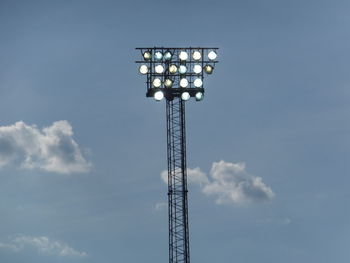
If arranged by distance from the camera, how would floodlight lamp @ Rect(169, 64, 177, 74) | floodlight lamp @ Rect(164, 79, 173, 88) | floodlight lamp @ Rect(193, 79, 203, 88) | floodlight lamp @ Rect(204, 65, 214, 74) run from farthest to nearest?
1. floodlight lamp @ Rect(204, 65, 214, 74)
2. floodlight lamp @ Rect(193, 79, 203, 88)
3. floodlight lamp @ Rect(164, 79, 173, 88)
4. floodlight lamp @ Rect(169, 64, 177, 74)

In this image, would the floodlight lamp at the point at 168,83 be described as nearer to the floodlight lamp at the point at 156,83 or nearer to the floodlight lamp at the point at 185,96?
the floodlight lamp at the point at 156,83

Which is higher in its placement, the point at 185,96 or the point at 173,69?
the point at 173,69

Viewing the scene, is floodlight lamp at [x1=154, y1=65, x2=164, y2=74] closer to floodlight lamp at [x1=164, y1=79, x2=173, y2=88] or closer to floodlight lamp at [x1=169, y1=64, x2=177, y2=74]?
floodlight lamp at [x1=169, y1=64, x2=177, y2=74]

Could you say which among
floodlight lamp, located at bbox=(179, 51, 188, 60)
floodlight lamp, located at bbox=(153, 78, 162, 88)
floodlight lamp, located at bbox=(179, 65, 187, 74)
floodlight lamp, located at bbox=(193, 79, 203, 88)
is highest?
floodlight lamp, located at bbox=(179, 51, 188, 60)

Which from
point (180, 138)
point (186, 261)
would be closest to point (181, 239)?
point (186, 261)

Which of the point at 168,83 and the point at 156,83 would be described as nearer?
the point at 156,83

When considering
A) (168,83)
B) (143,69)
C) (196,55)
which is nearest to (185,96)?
(168,83)

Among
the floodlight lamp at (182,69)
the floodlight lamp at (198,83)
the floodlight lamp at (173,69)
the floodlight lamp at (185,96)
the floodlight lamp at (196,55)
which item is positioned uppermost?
the floodlight lamp at (196,55)

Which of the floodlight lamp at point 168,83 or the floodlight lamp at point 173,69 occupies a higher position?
the floodlight lamp at point 173,69

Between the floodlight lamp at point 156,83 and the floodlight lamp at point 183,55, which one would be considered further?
the floodlight lamp at point 183,55

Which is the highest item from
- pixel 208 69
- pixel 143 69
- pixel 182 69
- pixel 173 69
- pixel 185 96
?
pixel 208 69

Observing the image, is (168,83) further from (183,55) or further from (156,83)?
(183,55)

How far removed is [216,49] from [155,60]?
4.55m

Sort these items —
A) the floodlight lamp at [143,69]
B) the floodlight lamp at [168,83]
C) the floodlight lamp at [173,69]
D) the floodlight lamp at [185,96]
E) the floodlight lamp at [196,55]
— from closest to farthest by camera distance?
the floodlight lamp at [173,69], the floodlight lamp at [168,83], the floodlight lamp at [143,69], the floodlight lamp at [185,96], the floodlight lamp at [196,55]
